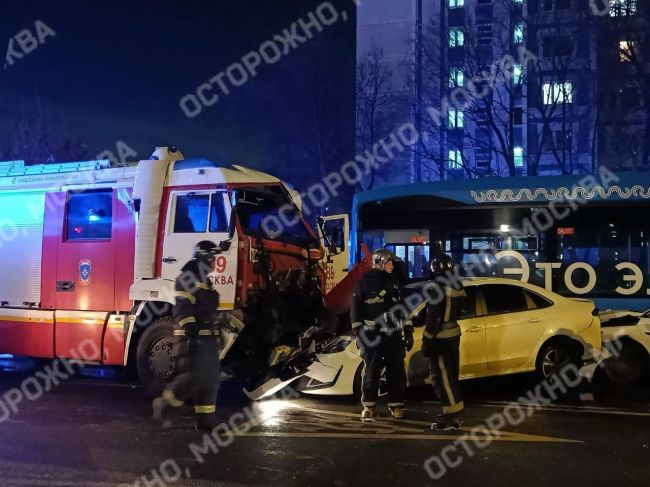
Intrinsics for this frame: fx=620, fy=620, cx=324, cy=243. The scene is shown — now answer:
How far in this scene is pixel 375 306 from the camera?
21.7 feet

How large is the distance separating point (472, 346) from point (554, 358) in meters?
1.38

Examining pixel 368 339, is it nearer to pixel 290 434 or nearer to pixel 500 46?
pixel 290 434

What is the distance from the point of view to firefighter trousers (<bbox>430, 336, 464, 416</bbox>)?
629 centimetres

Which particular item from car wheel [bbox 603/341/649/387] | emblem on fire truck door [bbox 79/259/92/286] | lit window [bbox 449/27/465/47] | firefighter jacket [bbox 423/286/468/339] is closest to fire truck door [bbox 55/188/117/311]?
emblem on fire truck door [bbox 79/259/92/286]

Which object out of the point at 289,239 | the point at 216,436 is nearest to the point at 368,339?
the point at 216,436

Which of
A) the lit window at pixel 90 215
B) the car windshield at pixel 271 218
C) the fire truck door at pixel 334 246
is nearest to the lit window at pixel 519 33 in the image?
the fire truck door at pixel 334 246

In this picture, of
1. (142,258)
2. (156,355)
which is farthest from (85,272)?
(156,355)

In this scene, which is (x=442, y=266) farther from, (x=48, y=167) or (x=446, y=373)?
(x=48, y=167)

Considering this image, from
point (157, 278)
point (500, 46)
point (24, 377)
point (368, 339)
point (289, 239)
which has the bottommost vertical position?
point (24, 377)

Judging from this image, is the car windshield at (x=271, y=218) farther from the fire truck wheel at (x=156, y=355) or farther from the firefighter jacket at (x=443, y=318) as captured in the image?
the firefighter jacket at (x=443, y=318)

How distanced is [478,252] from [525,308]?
10.0 feet

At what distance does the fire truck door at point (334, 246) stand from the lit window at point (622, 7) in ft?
54.1

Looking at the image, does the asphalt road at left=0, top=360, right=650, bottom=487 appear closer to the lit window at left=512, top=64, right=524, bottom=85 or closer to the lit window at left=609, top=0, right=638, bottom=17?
the lit window at left=609, top=0, right=638, bottom=17

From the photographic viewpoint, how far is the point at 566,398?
25.6 ft
